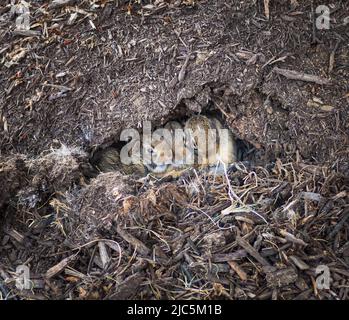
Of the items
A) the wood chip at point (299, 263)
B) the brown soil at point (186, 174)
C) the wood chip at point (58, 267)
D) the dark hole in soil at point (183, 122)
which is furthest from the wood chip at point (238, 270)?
the dark hole in soil at point (183, 122)

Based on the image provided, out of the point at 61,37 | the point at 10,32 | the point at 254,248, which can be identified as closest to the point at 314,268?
the point at 254,248

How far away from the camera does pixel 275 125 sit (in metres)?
3.17

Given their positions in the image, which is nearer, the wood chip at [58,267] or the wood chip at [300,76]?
the wood chip at [58,267]

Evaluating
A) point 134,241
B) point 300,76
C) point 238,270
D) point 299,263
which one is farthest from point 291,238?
point 300,76

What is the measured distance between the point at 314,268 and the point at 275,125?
45.3 inches

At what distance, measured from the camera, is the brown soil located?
246 centimetres

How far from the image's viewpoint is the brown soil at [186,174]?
2457mm

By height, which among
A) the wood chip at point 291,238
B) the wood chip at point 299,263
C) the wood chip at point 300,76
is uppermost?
the wood chip at point 300,76

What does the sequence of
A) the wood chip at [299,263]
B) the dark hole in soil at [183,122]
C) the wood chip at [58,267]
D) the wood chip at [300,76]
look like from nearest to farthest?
the wood chip at [299,263], the wood chip at [58,267], the wood chip at [300,76], the dark hole in soil at [183,122]

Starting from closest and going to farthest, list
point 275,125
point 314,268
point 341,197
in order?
point 314,268 < point 341,197 < point 275,125

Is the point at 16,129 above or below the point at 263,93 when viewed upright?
below

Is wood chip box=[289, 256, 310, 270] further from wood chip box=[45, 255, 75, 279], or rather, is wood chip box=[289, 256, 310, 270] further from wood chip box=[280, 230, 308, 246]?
wood chip box=[45, 255, 75, 279]

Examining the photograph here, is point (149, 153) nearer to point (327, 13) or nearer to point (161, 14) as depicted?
point (161, 14)

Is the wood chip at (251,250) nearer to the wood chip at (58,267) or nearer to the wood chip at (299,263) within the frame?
the wood chip at (299,263)
